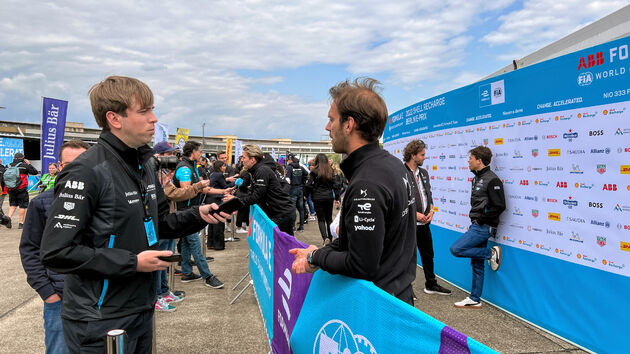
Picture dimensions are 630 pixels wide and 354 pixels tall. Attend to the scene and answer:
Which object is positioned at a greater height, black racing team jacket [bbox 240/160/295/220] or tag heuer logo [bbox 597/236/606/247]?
black racing team jacket [bbox 240/160/295/220]

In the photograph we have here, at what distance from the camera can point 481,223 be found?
4871 mm

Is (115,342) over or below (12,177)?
below

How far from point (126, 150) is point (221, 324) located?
3.27 m

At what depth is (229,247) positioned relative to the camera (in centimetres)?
877

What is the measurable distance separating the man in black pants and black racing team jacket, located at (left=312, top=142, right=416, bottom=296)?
3505mm

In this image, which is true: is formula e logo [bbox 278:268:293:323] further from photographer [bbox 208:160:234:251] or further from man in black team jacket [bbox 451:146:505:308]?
photographer [bbox 208:160:234:251]

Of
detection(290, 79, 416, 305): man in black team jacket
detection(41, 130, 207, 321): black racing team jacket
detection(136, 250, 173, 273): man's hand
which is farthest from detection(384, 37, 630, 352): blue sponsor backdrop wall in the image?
detection(41, 130, 207, 321): black racing team jacket

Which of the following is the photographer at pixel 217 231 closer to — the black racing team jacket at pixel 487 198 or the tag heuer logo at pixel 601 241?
the black racing team jacket at pixel 487 198

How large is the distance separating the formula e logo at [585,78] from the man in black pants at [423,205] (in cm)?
200

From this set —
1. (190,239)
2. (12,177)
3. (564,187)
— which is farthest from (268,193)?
(12,177)

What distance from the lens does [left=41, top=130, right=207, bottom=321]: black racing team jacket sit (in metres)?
1.53

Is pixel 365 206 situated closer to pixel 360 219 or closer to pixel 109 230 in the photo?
pixel 360 219

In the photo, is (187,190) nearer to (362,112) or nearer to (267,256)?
(267,256)

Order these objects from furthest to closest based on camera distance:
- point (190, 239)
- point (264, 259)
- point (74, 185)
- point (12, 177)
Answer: point (12, 177) → point (190, 239) → point (264, 259) → point (74, 185)
